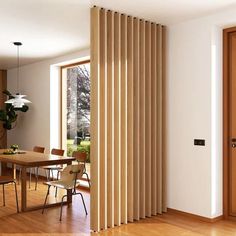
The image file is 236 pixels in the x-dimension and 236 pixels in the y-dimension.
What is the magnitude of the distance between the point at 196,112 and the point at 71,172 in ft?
6.20

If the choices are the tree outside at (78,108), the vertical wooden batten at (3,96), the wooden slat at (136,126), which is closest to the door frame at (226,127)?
the wooden slat at (136,126)

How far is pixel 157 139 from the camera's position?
4922mm

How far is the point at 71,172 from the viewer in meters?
4.74

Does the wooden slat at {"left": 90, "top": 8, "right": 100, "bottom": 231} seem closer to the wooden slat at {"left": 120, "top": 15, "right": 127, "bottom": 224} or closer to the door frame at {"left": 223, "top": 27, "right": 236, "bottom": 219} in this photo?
the wooden slat at {"left": 120, "top": 15, "right": 127, "bottom": 224}

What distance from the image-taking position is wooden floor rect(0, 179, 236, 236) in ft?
13.5

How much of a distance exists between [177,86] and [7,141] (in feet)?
20.0

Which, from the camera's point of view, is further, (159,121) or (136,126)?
(159,121)

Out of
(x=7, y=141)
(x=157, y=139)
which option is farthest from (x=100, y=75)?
(x=7, y=141)

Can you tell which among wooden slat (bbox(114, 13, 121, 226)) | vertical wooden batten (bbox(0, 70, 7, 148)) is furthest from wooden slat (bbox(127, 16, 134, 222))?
vertical wooden batten (bbox(0, 70, 7, 148))

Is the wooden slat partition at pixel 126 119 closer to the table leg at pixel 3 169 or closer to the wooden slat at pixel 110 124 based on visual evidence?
the wooden slat at pixel 110 124

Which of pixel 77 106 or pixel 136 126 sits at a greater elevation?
pixel 77 106

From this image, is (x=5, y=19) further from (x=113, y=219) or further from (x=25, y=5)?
(x=113, y=219)

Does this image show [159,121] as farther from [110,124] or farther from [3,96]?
[3,96]

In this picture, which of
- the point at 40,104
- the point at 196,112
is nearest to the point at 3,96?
the point at 40,104
